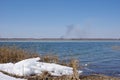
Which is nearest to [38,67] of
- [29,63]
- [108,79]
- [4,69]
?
[29,63]

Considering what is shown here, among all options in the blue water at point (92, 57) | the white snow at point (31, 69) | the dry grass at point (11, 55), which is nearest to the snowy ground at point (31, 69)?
the white snow at point (31, 69)

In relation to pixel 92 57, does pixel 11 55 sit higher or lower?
higher

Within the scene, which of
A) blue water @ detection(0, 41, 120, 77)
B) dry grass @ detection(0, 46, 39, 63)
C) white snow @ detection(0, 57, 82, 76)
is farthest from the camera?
blue water @ detection(0, 41, 120, 77)

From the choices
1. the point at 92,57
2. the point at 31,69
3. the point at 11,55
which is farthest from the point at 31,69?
the point at 92,57

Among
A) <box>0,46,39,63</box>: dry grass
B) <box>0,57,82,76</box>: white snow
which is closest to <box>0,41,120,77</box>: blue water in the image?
<box>0,46,39,63</box>: dry grass

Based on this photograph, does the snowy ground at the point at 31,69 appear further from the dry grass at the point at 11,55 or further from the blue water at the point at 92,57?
the blue water at the point at 92,57

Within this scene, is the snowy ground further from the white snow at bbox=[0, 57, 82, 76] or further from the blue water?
the blue water

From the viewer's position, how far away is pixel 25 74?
1088cm

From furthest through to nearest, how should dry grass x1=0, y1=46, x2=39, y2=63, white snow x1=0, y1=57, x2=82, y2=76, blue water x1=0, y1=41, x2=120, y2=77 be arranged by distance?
blue water x1=0, y1=41, x2=120, y2=77 < dry grass x1=0, y1=46, x2=39, y2=63 < white snow x1=0, y1=57, x2=82, y2=76

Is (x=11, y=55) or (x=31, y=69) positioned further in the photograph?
(x=11, y=55)

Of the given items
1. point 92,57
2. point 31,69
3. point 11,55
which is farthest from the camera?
point 92,57

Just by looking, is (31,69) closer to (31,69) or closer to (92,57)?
(31,69)

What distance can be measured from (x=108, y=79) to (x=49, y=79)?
231 cm

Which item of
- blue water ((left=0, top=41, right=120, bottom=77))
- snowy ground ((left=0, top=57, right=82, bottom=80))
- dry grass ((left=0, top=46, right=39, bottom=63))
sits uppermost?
dry grass ((left=0, top=46, right=39, bottom=63))
